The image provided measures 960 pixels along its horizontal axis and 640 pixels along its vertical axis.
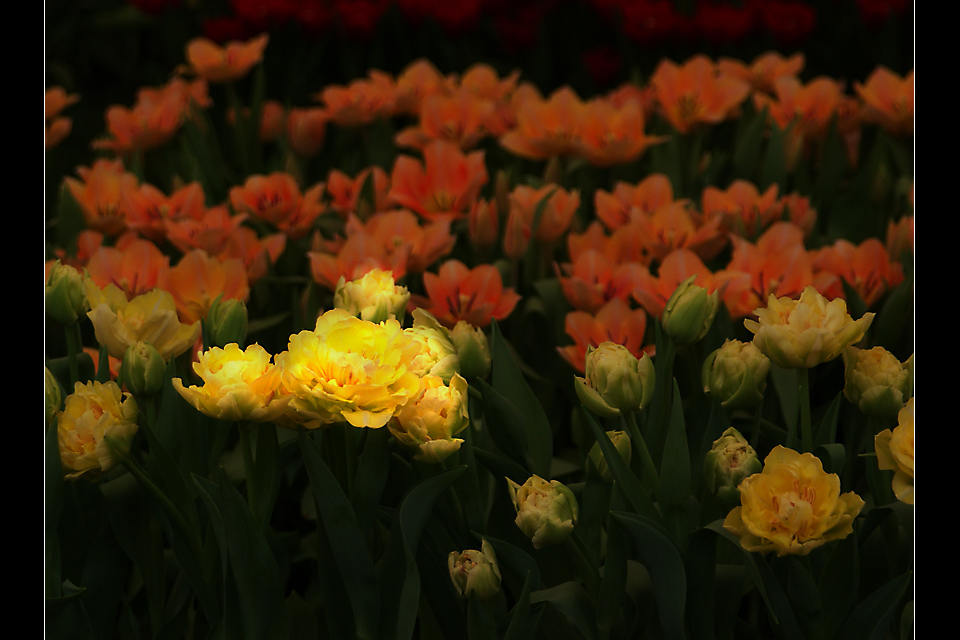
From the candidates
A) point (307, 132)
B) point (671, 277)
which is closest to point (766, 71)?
point (307, 132)

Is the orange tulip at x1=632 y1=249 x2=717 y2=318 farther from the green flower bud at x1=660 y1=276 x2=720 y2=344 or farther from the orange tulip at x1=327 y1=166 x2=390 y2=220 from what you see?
the orange tulip at x1=327 y1=166 x2=390 y2=220

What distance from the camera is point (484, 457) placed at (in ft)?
2.76

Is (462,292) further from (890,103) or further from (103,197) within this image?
(890,103)

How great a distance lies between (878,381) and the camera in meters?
0.85

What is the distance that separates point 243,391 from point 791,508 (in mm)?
414

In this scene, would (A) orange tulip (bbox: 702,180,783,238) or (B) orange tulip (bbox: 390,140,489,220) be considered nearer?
(A) orange tulip (bbox: 702,180,783,238)

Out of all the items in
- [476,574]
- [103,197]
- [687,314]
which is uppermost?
[687,314]

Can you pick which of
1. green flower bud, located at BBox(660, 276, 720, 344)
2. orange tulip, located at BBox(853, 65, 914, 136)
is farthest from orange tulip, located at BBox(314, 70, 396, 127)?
green flower bud, located at BBox(660, 276, 720, 344)

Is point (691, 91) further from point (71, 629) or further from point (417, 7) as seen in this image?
point (71, 629)

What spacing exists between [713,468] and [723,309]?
37cm

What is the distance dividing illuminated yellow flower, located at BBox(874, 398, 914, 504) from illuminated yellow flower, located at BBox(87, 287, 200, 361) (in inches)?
25.0

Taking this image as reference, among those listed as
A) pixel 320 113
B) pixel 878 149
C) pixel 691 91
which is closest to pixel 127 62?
pixel 320 113

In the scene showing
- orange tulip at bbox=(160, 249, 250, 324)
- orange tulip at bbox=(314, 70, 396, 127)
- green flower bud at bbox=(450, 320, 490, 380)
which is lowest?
orange tulip at bbox=(314, 70, 396, 127)

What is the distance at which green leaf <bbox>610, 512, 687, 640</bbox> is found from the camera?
0.74 m
